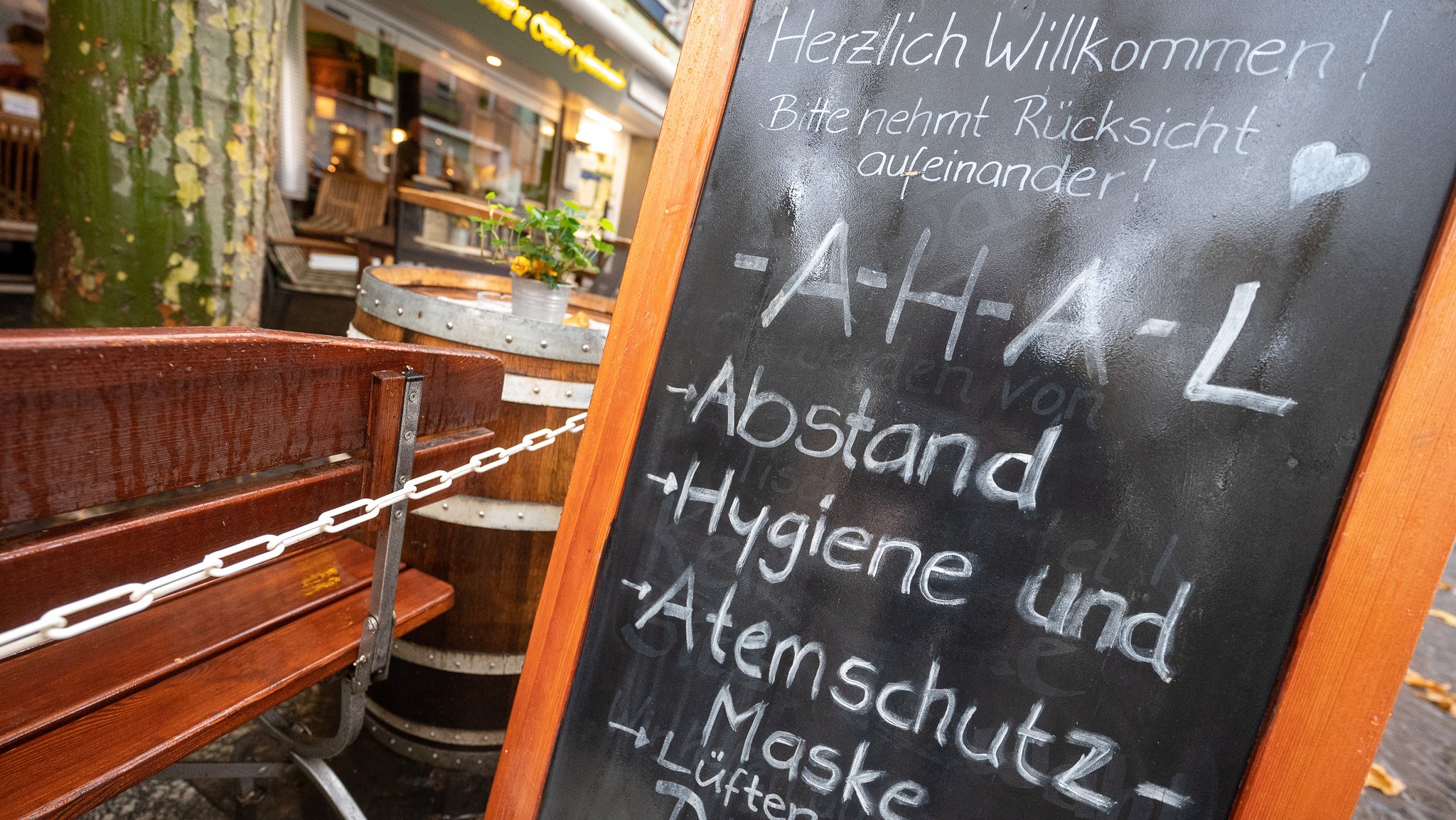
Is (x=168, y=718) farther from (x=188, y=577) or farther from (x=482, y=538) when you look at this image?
(x=482, y=538)

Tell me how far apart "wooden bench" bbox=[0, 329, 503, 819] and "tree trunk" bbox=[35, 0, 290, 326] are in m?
1.43

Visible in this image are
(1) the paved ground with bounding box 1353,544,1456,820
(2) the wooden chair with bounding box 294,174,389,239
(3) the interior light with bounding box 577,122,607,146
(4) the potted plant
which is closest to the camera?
(4) the potted plant

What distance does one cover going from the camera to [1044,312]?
92cm

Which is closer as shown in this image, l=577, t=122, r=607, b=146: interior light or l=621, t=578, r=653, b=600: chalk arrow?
l=621, t=578, r=653, b=600: chalk arrow

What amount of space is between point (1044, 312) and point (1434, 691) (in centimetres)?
444

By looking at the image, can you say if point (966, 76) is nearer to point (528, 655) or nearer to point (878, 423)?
point (878, 423)

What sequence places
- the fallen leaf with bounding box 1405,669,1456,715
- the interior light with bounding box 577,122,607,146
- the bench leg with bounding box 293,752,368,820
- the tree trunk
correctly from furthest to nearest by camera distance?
1. the interior light with bounding box 577,122,607,146
2. the fallen leaf with bounding box 1405,669,1456,715
3. the tree trunk
4. the bench leg with bounding box 293,752,368,820

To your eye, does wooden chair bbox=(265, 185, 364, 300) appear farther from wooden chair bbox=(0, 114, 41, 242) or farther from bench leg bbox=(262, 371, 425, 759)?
bench leg bbox=(262, 371, 425, 759)

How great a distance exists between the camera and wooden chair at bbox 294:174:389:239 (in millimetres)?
9234

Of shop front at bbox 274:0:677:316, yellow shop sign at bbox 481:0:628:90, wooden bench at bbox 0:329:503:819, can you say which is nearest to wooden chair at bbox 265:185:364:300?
shop front at bbox 274:0:677:316

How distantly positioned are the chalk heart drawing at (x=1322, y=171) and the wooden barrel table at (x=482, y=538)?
55.4 inches

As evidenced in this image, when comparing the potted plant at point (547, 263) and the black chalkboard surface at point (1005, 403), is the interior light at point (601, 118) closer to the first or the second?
the potted plant at point (547, 263)

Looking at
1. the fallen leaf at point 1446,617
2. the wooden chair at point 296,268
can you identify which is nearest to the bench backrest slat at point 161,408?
the fallen leaf at point 1446,617

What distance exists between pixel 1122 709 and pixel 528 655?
0.93 m
